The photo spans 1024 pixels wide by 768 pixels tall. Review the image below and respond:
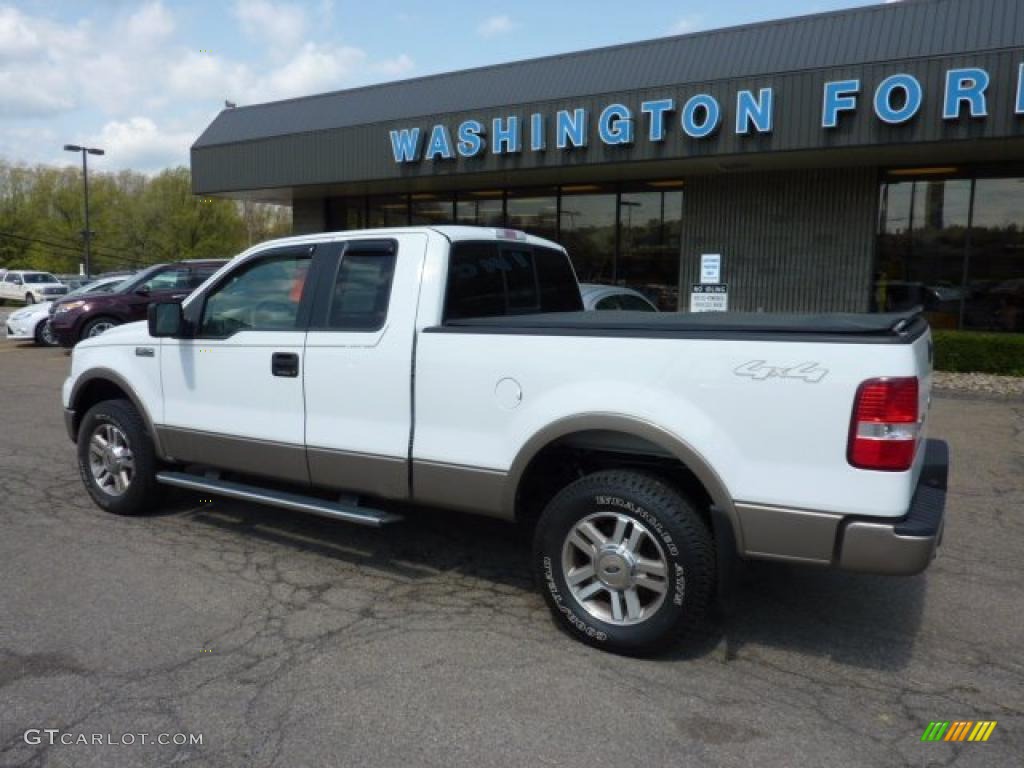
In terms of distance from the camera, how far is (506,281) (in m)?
4.87

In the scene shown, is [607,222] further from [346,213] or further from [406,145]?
[346,213]

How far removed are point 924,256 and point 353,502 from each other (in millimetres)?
12939

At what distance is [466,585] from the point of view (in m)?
4.48

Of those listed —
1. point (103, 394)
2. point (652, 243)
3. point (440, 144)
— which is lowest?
point (103, 394)

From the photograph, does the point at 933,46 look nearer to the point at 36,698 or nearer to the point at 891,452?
the point at 891,452

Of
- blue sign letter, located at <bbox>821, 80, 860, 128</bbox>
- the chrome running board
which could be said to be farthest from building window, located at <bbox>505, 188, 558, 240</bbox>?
the chrome running board

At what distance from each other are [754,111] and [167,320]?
1001 centimetres

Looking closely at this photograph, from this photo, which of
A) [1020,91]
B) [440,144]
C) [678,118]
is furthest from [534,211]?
[1020,91]

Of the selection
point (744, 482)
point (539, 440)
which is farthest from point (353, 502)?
point (744, 482)

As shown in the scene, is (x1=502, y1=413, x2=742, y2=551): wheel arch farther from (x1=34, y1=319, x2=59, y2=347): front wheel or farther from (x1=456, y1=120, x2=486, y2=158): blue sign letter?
(x1=34, y1=319, x2=59, y2=347): front wheel

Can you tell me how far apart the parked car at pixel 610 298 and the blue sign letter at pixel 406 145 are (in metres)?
6.86

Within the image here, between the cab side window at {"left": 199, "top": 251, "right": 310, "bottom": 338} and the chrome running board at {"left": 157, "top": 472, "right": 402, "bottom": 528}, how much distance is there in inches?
35.6

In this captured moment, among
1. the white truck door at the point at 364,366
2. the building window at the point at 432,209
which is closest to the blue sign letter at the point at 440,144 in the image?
the building window at the point at 432,209

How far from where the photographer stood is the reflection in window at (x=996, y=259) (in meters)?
13.6
